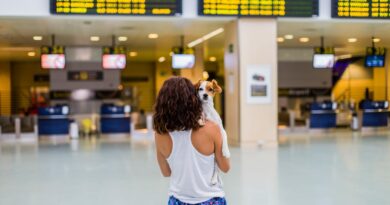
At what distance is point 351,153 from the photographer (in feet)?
31.5

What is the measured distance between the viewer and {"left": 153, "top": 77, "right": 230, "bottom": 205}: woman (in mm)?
2266

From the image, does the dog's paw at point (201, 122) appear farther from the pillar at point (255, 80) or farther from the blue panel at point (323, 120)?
the blue panel at point (323, 120)

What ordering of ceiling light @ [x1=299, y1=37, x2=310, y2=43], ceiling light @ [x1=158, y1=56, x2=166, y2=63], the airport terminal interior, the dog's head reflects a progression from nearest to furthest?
the dog's head
the airport terminal interior
ceiling light @ [x1=299, y1=37, x2=310, y2=43]
ceiling light @ [x1=158, y1=56, x2=166, y2=63]

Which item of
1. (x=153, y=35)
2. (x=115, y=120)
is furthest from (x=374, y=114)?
(x=115, y=120)

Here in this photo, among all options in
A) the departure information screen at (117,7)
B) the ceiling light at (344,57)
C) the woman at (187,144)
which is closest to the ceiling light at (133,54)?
the ceiling light at (344,57)

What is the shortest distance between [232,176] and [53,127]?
8.64 metres

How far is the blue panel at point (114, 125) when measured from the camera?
14664mm

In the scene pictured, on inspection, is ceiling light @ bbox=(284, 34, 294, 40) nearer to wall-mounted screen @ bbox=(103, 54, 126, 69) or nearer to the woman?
wall-mounted screen @ bbox=(103, 54, 126, 69)

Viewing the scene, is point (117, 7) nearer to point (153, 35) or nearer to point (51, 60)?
point (153, 35)

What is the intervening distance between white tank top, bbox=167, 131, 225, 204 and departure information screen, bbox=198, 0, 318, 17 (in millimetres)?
7980

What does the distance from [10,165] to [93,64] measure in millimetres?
8491

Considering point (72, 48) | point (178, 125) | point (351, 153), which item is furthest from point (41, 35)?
point (178, 125)

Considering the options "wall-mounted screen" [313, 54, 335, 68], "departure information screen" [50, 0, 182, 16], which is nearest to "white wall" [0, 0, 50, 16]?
"departure information screen" [50, 0, 182, 16]

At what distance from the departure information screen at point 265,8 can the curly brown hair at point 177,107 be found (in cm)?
795
